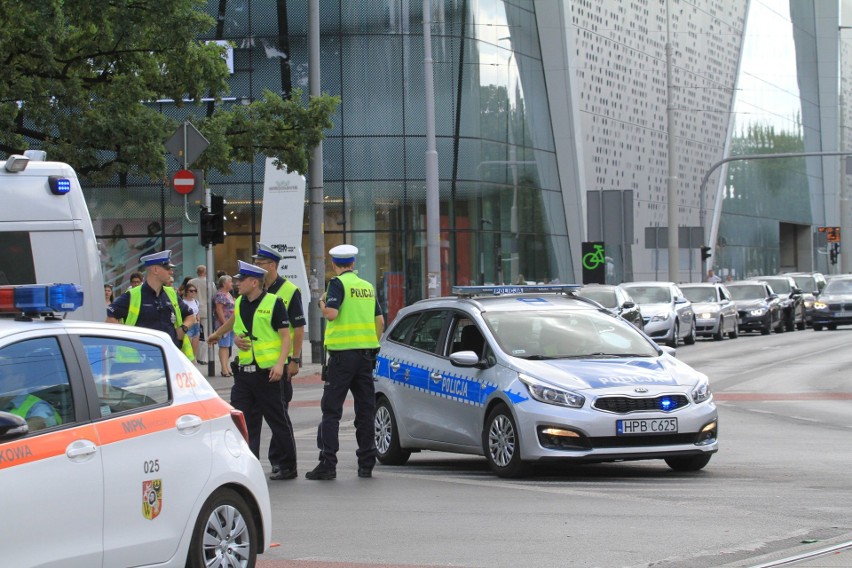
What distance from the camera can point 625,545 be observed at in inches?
341

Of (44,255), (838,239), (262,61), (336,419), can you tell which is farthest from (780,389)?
(838,239)

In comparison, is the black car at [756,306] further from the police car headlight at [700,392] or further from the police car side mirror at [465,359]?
the police car side mirror at [465,359]

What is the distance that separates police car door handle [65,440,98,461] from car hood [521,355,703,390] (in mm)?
5908

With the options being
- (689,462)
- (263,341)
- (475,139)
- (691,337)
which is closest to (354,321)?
(263,341)

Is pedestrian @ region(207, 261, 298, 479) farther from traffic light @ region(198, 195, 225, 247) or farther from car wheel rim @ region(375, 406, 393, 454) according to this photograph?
traffic light @ region(198, 195, 225, 247)

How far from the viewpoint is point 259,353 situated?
11578 millimetres

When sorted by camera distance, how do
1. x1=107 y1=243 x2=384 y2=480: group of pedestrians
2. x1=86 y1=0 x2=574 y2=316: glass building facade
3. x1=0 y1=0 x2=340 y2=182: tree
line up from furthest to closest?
x1=86 y1=0 x2=574 y2=316: glass building facade < x1=0 y1=0 x2=340 y2=182: tree < x1=107 y1=243 x2=384 y2=480: group of pedestrians

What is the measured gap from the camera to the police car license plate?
37.8ft

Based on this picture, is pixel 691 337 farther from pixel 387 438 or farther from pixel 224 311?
pixel 387 438

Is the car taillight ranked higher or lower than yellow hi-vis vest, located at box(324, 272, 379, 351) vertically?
lower

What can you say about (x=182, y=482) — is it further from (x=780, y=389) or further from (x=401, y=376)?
(x=780, y=389)

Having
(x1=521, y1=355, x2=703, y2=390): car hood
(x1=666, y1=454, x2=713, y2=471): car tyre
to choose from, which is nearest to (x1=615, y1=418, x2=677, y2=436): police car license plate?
(x1=521, y1=355, x2=703, y2=390): car hood

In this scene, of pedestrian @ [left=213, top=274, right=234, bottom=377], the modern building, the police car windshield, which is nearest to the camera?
the police car windshield

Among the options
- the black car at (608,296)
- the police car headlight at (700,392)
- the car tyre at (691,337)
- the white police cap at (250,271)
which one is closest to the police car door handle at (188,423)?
the white police cap at (250,271)
